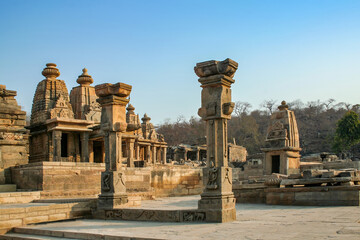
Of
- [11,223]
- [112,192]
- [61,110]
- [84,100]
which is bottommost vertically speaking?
[11,223]

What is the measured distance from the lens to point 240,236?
5551 mm

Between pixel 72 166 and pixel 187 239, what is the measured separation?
8.33 meters

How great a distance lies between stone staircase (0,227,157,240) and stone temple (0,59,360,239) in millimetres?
17

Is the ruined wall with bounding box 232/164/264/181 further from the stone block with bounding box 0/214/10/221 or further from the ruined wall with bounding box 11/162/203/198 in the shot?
the stone block with bounding box 0/214/10/221

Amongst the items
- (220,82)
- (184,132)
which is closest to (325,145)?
(184,132)

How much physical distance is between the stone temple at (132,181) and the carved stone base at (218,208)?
19 millimetres

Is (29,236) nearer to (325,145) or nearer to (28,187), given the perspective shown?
(28,187)

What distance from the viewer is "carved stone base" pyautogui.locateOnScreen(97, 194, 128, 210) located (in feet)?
→ 30.5

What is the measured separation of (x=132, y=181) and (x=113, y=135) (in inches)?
180

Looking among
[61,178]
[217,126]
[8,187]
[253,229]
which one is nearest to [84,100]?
[8,187]

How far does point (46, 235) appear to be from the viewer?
702 cm

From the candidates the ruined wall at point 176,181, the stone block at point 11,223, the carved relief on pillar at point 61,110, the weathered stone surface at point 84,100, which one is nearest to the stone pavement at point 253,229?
the stone block at point 11,223

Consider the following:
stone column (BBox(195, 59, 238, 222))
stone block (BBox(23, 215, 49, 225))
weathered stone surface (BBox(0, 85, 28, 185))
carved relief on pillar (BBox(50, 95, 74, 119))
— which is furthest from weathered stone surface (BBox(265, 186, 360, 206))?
carved relief on pillar (BBox(50, 95, 74, 119))

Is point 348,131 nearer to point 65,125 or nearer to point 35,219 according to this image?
point 65,125
